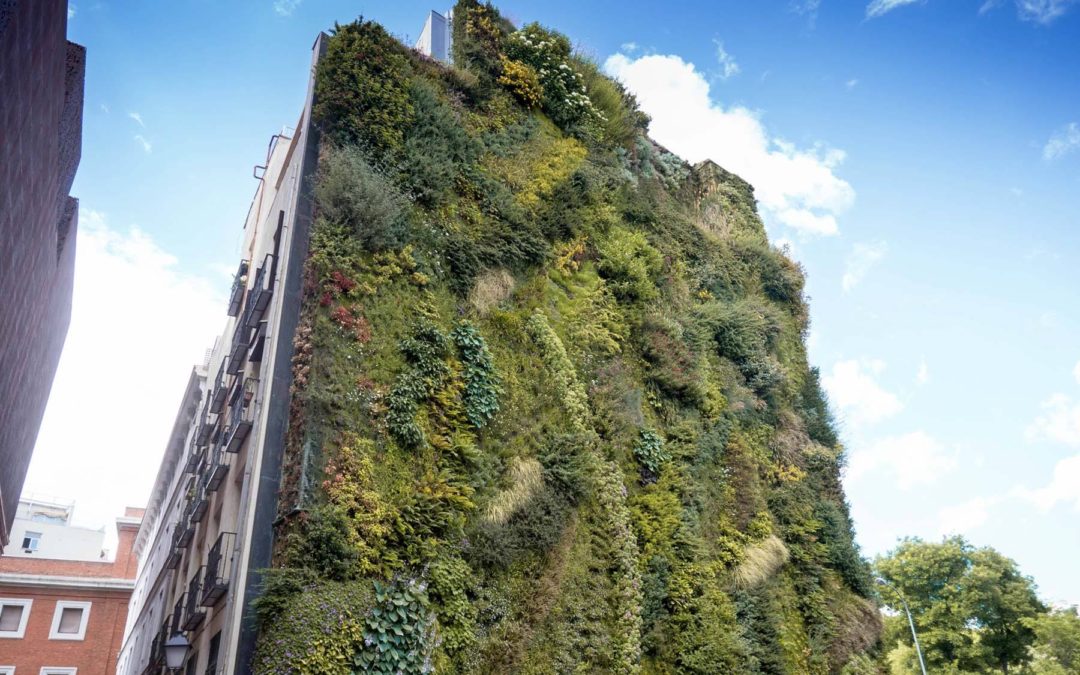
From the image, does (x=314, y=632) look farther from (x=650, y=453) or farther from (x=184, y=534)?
(x=184, y=534)

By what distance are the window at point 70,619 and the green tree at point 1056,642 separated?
41.9m

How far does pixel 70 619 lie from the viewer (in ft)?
114

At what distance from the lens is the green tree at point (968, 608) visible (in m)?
36.0

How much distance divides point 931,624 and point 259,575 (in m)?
35.5

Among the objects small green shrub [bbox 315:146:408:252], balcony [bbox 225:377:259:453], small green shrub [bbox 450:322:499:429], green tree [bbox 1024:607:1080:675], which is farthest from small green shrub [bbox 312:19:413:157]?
green tree [bbox 1024:607:1080:675]

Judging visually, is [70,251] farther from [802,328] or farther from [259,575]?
[802,328]

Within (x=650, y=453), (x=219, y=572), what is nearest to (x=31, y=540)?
(x=219, y=572)

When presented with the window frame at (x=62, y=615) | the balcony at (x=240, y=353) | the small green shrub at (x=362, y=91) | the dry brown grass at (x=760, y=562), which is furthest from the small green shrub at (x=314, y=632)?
the window frame at (x=62, y=615)

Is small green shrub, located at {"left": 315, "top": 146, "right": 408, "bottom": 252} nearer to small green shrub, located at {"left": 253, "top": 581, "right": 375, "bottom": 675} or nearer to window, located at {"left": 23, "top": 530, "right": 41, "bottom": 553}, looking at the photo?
small green shrub, located at {"left": 253, "top": 581, "right": 375, "bottom": 675}

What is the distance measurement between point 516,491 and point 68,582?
98.0 feet

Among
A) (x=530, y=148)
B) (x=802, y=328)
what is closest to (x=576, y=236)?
(x=530, y=148)

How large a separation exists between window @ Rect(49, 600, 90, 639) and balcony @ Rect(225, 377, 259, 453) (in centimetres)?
2478

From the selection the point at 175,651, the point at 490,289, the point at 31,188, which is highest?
the point at 490,289

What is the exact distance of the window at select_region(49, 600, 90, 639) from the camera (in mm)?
34344
